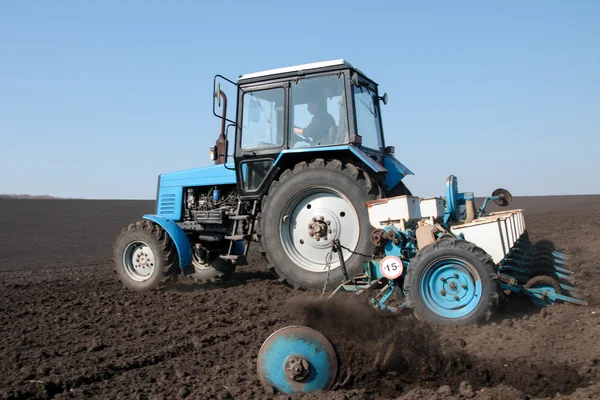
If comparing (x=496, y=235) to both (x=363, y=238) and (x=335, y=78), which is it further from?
(x=335, y=78)

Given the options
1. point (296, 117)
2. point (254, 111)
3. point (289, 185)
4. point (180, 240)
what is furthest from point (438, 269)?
point (180, 240)

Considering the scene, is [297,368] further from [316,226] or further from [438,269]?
[316,226]

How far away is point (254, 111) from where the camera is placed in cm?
666

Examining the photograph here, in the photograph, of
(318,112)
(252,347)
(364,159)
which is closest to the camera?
(252,347)

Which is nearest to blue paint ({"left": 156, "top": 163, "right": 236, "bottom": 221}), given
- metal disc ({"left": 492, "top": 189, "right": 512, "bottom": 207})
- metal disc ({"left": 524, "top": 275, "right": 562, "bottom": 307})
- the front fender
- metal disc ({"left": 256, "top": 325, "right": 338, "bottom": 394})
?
the front fender

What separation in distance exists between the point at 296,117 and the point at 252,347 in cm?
291

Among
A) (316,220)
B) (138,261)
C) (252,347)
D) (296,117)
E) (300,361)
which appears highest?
(296,117)

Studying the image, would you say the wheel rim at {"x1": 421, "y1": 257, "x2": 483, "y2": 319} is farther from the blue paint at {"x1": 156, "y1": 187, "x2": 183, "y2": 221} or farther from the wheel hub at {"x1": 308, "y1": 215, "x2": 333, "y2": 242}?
the blue paint at {"x1": 156, "y1": 187, "x2": 183, "y2": 221}

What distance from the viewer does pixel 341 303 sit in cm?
391

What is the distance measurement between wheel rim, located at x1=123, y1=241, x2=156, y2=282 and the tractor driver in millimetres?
2383

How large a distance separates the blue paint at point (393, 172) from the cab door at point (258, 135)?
4.20ft

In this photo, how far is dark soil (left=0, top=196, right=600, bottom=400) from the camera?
3.25 m

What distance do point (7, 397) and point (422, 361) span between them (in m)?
2.33

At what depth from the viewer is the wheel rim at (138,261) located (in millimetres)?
7034
